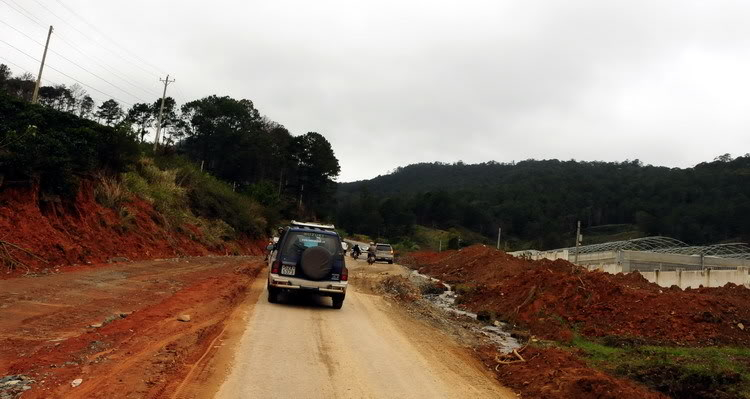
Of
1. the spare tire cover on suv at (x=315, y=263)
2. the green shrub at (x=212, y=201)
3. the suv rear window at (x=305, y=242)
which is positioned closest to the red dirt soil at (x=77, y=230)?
the suv rear window at (x=305, y=242)

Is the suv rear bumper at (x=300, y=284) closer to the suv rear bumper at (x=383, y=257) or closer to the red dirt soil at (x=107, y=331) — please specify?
the red dirt soil at (x=107, y=331)

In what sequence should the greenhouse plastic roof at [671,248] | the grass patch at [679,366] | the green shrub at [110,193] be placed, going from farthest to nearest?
the greenhouse plastic roof at [671,248], the green shrub at [110,193], the grass patch at [679,366]

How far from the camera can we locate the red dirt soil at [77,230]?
16516 mm

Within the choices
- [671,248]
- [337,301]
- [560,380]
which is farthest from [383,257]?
[560,380]

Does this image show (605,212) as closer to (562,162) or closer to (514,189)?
(514,189)

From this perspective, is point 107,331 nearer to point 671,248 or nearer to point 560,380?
point 560,380

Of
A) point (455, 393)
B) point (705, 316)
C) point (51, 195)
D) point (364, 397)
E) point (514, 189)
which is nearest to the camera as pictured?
point (364, 397)

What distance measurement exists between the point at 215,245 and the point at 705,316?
2865 centimetres

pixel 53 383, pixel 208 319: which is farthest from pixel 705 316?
pixel 53 383

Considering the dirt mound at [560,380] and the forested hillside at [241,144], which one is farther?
the forested hillside at [241,144]

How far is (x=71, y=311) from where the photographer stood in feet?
34.3

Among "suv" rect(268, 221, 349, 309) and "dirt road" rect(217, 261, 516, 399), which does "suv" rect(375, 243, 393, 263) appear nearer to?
"suv" rect(268, 221, 349, 309)

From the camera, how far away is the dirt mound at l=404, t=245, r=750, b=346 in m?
13.6

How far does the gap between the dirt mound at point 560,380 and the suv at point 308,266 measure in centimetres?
488
